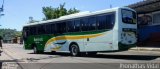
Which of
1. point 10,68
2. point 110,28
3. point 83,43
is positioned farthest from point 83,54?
point 10,68

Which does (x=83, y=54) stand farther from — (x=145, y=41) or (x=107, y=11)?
(x=145, y=41)

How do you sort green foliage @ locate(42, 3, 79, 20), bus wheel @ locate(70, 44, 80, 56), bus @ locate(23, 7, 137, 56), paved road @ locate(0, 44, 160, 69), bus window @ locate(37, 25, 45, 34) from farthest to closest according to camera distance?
1. green foliage @ locate(42, 3, 79, 20)
2. bus window @ locate(37, 25, 45, 34)
3. bus wheel @ locate(70, 44, 80, 56)
4. bus @ locate(23, 7, 137, 56)
5. paved road @ locate(0, 44, 160, 69)

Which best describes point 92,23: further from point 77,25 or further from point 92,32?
point 77,25

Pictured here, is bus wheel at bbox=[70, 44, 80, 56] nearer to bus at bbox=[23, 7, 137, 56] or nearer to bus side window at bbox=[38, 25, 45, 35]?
bus at bbox=[23, 7, 137, 56]

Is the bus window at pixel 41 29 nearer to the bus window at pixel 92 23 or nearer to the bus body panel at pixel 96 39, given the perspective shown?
the bus body panel at pixel 96 39

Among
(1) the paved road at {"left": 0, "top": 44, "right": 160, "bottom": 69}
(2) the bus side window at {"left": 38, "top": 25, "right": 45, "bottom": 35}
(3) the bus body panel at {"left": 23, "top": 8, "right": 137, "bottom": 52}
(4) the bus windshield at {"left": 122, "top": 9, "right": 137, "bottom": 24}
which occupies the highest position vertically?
(4) the bus windshield at {"left": 122, "top": 9, "right": 137, "bottom": 24}

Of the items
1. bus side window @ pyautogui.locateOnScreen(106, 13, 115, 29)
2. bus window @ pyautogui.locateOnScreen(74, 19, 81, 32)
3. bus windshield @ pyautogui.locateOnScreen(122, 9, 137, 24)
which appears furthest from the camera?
bus window @ pyautogui.locateOnScreen(74, 19, 81, 32)

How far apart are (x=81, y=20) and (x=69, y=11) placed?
41.8 metres

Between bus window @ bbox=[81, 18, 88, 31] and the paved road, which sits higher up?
bus window @ bbox=[81, 18, 88, 31]

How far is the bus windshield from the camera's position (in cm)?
2008

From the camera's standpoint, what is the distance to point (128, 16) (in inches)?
808

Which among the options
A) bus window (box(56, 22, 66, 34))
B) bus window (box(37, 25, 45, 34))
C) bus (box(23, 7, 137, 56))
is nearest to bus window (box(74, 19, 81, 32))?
bus (box(23, 7, 137, 56))

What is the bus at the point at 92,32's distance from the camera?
780 inches

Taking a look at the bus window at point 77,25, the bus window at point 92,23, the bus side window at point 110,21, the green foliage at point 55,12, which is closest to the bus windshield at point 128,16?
the bus side window at point 110,21
